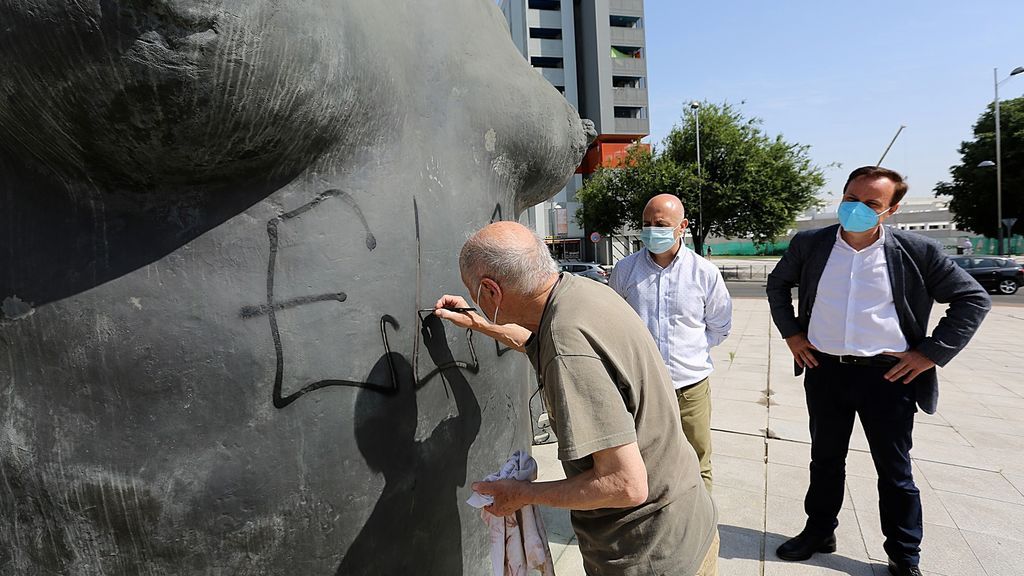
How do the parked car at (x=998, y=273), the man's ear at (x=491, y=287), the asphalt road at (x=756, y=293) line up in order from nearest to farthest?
1. the man's ear at (x=491, y=287)
2. the asphalt road at (x=756, y=293)
3. the parked car at (x=998, y=273)

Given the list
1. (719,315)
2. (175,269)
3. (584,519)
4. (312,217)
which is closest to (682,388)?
(719,315)

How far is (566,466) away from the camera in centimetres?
150

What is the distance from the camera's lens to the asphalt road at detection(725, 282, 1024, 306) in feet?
46.3

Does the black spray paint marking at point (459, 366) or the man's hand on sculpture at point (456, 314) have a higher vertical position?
the man's hand on sculpture at point (456, 314)

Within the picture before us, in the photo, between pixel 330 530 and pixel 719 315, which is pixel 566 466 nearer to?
pixel 330 530

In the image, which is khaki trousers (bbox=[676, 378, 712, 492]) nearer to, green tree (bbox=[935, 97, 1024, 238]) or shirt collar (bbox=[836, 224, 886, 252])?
shirt collar (bbox=[836, 224, 886, 252])

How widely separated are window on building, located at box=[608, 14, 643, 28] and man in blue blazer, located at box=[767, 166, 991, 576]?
44.3 m

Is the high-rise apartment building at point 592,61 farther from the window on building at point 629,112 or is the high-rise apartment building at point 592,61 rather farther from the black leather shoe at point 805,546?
the black leather shoe at point 805,546

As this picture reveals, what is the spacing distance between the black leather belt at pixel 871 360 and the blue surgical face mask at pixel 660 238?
0.96 meters

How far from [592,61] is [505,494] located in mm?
43028

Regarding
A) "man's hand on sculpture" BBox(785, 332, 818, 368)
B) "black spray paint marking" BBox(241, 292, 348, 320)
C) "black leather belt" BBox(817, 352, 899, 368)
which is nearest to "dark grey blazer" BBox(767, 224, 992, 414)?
"black leather belt" BBox(817, 352, 899, 368)

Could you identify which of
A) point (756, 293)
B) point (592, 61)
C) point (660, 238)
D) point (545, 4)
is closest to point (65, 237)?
point (660, 238)

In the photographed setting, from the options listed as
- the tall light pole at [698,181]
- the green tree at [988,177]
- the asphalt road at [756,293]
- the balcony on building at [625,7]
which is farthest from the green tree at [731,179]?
the balcony on building at [625,7]

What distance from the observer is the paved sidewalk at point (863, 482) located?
2.87 meters
